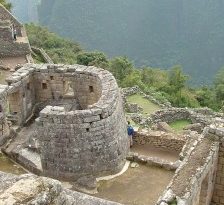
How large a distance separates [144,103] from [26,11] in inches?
3346

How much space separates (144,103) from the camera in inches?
1152

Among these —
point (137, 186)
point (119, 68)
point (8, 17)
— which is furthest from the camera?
point (119, 68)

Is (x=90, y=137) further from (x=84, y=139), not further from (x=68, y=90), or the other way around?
(x=68, y=90)

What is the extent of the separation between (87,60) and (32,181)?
32.6m

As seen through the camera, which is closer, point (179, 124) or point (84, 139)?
point (84, 139)

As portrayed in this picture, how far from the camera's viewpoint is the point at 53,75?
14055mm

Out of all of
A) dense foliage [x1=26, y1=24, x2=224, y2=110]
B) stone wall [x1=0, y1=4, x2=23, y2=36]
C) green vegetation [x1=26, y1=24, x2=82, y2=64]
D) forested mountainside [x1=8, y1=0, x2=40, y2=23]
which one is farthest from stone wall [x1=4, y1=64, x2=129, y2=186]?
forested mountainside [x1=8, y1=0, x2=40, y2=23]

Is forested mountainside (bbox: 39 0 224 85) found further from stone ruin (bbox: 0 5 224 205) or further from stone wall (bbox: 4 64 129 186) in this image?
stone wall (bbox: 4 64 129 186)

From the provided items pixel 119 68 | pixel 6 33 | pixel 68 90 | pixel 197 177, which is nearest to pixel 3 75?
pixel 6 33

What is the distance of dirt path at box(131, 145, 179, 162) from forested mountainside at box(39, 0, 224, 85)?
163ft

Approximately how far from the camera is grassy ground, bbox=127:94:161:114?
27991 millimetres

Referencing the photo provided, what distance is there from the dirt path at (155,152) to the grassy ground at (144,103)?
13395mm

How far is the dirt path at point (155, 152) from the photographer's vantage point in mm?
13609

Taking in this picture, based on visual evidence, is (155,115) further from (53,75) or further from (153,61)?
(153,61)
